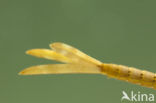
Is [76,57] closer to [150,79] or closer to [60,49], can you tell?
[60,49]

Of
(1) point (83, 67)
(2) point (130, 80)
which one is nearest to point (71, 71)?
(1) point (83, 67)

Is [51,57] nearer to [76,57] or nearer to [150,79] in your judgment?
[76,57]

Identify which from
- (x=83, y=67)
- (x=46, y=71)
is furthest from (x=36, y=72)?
(x=83, y=67)

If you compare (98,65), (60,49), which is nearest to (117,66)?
(98,65)

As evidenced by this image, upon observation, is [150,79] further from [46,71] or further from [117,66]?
[46,71]
